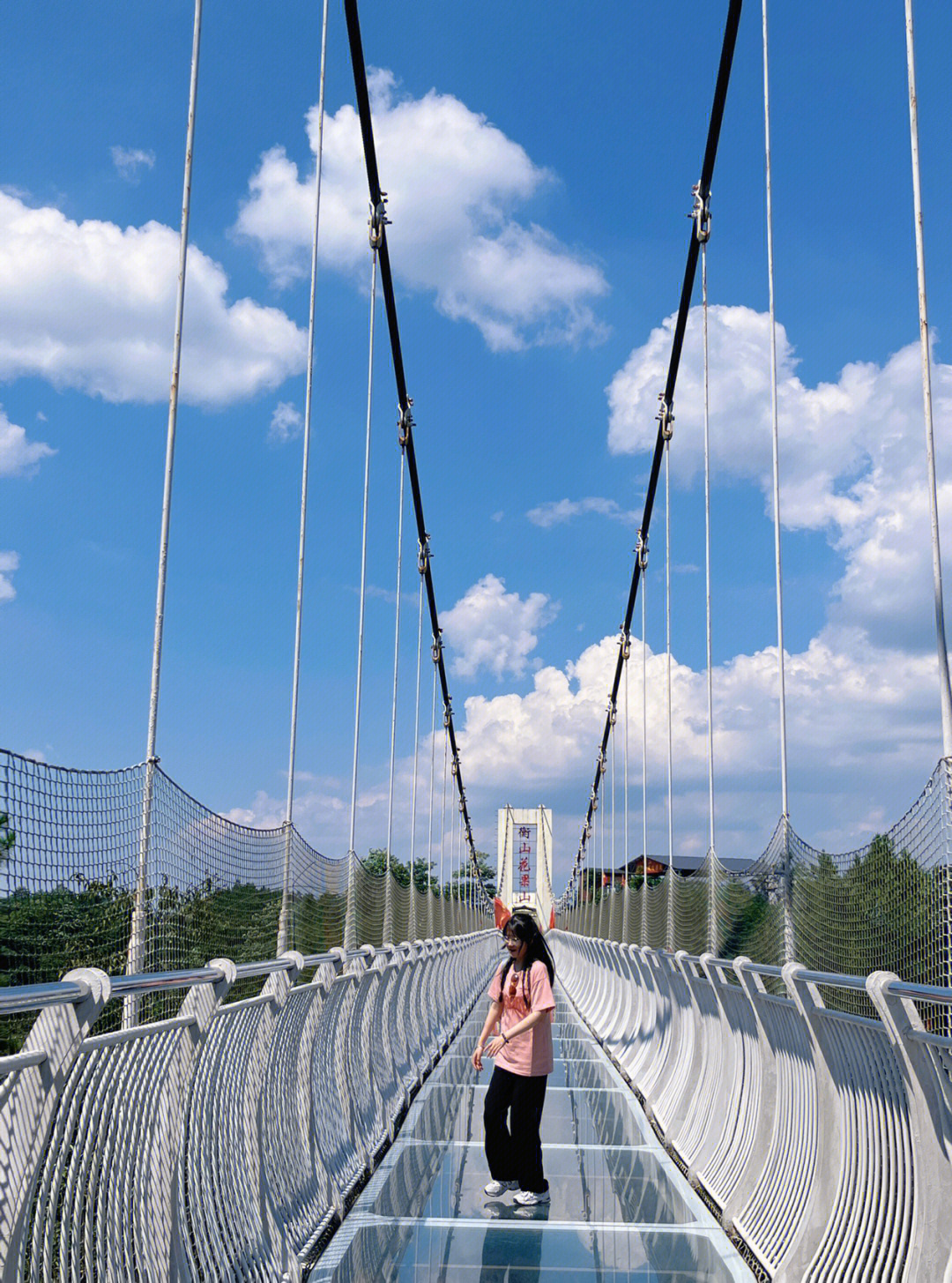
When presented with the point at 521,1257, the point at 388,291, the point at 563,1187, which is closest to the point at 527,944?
the point at 563,1187

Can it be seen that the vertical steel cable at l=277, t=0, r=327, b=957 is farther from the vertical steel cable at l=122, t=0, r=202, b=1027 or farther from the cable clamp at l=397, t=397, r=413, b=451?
the cable clamp at l=397, t=397, r=413, b=451

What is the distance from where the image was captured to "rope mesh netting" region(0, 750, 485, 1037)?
16.2ft

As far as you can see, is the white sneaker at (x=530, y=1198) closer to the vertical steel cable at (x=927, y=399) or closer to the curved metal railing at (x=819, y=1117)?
the curved metal railing at (x=819, y=1117)

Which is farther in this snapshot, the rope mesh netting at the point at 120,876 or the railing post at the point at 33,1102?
the rope mesh netting at the point at 120,876

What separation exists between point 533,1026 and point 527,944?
0.34 meters

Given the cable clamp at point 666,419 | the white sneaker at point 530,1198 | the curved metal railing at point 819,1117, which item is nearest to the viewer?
the curved metal railing at point 819,1117

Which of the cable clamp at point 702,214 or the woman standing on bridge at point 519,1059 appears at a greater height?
the cable clamp at point 702,214

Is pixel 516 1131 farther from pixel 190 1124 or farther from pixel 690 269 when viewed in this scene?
pixel 690 269

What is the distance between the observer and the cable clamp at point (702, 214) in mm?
17672

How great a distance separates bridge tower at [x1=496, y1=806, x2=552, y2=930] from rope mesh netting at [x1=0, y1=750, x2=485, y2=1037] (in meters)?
87.1

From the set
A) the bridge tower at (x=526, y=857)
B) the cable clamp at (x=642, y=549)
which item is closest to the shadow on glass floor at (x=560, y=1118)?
the cable clamp at (x=642, y=549)

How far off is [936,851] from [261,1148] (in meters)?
3.18

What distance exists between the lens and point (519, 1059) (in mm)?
6352

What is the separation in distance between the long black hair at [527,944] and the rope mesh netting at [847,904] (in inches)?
61.6
